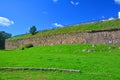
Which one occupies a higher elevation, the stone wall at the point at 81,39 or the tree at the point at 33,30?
the tree at the point at 33,30

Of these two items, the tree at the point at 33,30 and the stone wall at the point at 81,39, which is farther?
the tree at the point at 33,30

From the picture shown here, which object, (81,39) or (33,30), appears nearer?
(81,39)

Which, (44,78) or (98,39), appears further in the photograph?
(98,39)

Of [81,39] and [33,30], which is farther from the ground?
[33,30]

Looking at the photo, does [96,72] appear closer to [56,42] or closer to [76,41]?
[76,41]

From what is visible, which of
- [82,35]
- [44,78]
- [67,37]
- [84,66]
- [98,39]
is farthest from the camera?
[67,37]

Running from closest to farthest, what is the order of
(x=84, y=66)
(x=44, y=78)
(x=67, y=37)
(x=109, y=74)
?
(x=44, y=78), (x=109, y=74), (x=84, y=66), (x=67, y=37)

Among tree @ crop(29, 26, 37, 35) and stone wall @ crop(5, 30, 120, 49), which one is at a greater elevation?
tree @ crop(29, 26, 37, 35)

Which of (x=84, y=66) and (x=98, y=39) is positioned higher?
(x=98, y=39)

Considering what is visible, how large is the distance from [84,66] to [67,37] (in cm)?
3204

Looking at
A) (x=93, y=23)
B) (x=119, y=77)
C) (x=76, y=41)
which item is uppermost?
(x=93, y=23)

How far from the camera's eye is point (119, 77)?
16.9 m

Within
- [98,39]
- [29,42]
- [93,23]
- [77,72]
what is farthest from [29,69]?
[29,42]

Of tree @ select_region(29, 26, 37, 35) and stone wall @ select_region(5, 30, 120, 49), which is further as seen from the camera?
tree @ select_region(29, 26, 37, 35)
